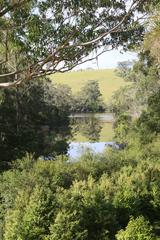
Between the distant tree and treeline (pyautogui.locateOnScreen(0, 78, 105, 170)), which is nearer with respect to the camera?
the distant tree

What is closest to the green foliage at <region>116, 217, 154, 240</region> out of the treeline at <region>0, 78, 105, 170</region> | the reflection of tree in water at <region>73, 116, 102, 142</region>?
the treeline at <region>0, 78, 105, 170</region>

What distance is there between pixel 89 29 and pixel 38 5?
56.2 inches

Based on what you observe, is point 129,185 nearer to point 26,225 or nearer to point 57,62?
point 26,225

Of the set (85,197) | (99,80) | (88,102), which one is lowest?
(88,102)

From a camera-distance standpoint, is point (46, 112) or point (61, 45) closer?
point (61, 45)

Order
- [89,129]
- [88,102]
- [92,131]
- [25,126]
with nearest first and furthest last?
[25,126] → [92,131] → [89,129] → [88,102]

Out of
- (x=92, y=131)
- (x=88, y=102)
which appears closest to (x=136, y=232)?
(x=92, y=131)

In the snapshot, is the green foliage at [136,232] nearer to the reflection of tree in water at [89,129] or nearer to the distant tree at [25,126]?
the distant tree at [25,126]

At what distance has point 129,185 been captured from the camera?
1633 cm

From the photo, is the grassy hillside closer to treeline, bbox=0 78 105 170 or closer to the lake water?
treeline, bbox=0 78 105 170

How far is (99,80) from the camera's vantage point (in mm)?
152000

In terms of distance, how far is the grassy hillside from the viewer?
463 ft

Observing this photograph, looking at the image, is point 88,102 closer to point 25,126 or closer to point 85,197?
point 25,126

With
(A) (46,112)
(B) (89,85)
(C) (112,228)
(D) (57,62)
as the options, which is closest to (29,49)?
(D) (57,62)
